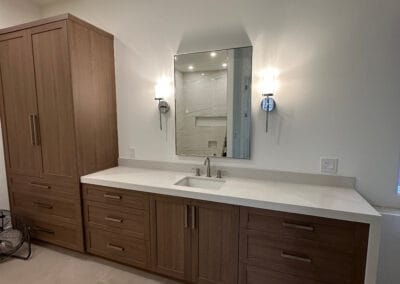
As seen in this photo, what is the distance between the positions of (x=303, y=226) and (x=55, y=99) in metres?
2.33

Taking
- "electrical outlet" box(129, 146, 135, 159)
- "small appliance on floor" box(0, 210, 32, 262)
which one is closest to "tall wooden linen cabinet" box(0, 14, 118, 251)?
"small appliance on floor" box(0, 210, 32, 262)

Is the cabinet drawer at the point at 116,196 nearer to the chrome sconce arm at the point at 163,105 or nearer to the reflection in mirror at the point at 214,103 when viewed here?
the reflection in mirror at the point at 214,103

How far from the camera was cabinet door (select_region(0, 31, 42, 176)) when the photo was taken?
6.99ft

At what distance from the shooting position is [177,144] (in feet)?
7.52

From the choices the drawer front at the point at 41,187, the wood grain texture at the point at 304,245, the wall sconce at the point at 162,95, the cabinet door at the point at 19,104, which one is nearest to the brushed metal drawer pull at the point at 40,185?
the drawer front at the point at 41,187

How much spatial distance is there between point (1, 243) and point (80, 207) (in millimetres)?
826

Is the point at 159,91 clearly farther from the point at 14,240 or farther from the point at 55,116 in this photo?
the point at 14,240

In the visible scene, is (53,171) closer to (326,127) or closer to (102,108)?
(102,108)

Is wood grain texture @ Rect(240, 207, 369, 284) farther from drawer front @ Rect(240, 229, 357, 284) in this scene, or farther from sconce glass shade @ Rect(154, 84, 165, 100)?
sconce glass shade @ Rect(154, 84, 165, 100)

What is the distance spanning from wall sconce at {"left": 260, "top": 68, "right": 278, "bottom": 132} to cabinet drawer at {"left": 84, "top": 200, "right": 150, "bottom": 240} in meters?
1.37

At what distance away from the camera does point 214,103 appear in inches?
82.7

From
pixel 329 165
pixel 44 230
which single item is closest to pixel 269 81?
pixel 329 165

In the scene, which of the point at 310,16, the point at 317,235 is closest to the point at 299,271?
the point at 317,235

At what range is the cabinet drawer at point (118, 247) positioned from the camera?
1.91 metres
